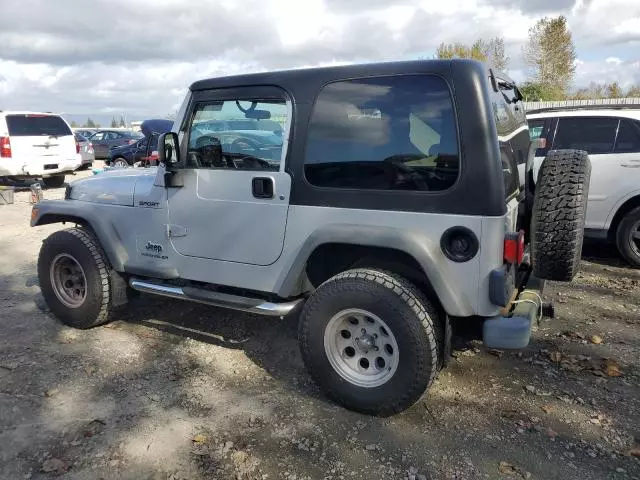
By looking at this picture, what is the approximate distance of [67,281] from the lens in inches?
178

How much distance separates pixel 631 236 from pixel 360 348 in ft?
14.2

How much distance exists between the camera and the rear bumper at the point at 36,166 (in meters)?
12.0

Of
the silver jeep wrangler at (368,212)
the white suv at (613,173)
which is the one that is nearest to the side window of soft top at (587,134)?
the white suv at (613,173)

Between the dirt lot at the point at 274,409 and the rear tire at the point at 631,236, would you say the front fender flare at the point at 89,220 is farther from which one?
the rear tire at the point at 631,236

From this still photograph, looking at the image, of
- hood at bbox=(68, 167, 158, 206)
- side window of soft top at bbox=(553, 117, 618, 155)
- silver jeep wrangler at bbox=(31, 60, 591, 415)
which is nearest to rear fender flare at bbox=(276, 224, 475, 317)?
silver jeep wrangler at bbox=(31, 60, 591, 415)

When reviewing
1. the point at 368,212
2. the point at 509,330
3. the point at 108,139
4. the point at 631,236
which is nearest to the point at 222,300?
the point at 368,212

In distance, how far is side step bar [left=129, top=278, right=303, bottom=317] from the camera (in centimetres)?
340

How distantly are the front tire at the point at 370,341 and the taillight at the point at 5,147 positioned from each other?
11.3 metres

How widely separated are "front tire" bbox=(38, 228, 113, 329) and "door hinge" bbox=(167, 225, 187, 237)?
76 cm

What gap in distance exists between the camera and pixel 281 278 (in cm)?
336

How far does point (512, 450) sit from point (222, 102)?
279cm

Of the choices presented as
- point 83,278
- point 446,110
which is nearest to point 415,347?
point 446,110

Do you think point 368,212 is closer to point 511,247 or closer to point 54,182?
point 511,247

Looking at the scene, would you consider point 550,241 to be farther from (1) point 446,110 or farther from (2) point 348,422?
(2) point 348,422
